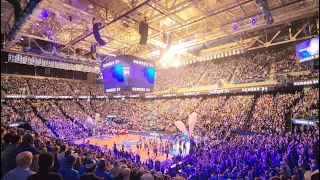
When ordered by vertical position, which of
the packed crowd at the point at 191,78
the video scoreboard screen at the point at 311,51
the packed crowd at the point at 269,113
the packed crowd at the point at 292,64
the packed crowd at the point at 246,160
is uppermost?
the packed crowd at the point at 191,78

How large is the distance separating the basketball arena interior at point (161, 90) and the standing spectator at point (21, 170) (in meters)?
0.01

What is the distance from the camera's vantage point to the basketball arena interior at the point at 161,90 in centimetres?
474

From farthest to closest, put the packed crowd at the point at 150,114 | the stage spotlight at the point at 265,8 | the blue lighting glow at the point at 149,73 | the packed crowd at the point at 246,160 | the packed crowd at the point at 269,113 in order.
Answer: the packed crowd at the point at 150,114, the packed crowd at the point at 269,113, the blue lighting glow at the point at 149,73, the stage spotlight at the point at 265,8, the packed crowd at the point at 246,160

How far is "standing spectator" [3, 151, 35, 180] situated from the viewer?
286cm

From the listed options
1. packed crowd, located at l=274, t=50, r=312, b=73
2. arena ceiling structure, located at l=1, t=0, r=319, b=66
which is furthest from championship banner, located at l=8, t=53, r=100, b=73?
packed crowd, located at l=274, t=50, r=312, b=73

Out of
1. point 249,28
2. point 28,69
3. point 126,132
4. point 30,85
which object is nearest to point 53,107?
point 30,85

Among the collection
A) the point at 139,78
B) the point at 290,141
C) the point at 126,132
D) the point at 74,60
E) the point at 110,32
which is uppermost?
the point at 110,32

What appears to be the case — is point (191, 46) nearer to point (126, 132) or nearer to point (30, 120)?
point (126, 132)

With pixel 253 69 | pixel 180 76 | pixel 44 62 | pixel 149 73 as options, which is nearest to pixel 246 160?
pixel 149 73

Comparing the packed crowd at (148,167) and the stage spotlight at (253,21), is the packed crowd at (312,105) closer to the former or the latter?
the packed crowd at (148,167)

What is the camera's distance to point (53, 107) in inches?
1266

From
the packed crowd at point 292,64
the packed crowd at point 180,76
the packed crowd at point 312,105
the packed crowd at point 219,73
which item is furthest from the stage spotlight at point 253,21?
the packed crowd at point 180,76

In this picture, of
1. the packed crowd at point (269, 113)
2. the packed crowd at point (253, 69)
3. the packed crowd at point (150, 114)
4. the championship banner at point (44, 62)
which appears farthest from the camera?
the packed crowd at point (253, 69)

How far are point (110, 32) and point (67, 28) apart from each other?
3275 millimetres
